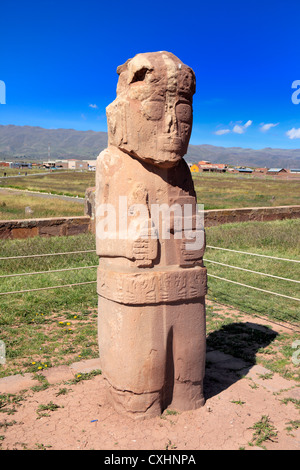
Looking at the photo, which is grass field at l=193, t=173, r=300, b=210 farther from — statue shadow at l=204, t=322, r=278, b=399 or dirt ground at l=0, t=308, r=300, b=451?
dirt ground at l=0, t=308, r=300, b=451

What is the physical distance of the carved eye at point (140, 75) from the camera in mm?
3384

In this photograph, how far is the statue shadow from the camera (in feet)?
14.6

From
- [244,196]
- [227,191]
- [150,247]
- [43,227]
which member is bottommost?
[43,227]

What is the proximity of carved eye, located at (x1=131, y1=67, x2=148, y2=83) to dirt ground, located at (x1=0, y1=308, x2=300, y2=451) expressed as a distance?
2.94 m

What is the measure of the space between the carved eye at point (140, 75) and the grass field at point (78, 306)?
325 cm

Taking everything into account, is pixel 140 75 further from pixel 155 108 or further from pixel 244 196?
pixel 244 196

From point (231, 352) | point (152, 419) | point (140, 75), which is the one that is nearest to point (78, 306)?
point (231, 352)

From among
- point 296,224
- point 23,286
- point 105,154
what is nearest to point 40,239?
point 23,286

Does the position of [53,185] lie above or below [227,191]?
above

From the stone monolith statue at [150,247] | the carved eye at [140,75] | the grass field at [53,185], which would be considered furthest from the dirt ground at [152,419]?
the grass field at [53,185]

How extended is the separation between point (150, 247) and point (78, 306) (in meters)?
3.64

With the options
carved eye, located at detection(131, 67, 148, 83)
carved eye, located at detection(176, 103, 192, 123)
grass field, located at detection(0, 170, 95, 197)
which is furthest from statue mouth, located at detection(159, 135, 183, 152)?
grass field, located at detection(0, 170, 95, 197)

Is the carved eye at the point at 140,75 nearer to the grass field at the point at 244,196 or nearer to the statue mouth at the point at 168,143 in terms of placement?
the statue mouth at the point at 168,143

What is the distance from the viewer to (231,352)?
519cm
